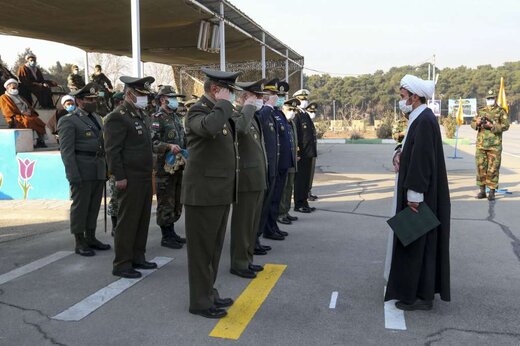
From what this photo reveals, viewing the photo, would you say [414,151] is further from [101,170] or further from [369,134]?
[369,134]

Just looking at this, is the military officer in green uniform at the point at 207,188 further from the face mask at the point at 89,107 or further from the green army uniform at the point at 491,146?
the green army uniform at the point at 491,146

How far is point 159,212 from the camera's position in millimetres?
5848

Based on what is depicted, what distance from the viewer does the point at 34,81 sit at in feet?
40.9

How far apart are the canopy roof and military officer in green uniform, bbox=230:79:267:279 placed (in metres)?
6.11

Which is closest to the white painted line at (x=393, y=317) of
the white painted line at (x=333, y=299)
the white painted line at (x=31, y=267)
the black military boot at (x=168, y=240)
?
the white painted line at (x=333, y=299)

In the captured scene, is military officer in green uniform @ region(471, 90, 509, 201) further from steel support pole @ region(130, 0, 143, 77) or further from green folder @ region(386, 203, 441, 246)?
steel support pole @ region(130, 0, 143, 77)

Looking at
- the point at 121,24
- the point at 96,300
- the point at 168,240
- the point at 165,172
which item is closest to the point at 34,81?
the point at 121,24

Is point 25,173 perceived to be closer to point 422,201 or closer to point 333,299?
point 333,299

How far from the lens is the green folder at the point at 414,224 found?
12.0 ft

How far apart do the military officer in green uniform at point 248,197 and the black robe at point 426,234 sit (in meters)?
1.44

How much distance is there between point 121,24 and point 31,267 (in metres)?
8.44

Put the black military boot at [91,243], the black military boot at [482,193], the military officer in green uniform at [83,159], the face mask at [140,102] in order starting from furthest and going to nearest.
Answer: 1. the black military boot at [482,193]
2. the black military boot at [91,243]
3. the military officer in green uniform at [83,159]
4. the face mask at [140,102]

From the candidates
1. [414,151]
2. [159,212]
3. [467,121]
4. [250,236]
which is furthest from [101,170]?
[467,121]

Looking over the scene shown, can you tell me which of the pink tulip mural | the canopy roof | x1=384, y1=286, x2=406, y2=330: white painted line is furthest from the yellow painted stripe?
the canopy roof
